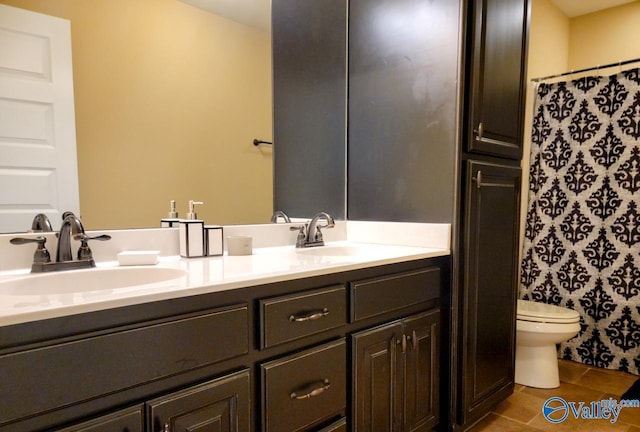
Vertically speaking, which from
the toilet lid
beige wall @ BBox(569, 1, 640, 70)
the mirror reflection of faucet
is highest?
beige wall @ BBox(569, 1, 640, 70)

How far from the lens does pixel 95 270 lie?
1.13 meters

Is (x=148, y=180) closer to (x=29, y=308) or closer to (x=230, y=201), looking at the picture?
(x=230, y=201)

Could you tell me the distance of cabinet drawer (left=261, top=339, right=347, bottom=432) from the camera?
3.38ft

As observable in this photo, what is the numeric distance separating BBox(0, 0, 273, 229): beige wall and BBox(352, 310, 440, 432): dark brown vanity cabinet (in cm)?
74

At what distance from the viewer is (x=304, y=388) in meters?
1.12

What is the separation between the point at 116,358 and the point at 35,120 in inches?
33.1

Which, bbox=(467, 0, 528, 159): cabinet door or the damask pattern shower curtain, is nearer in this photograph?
bbox=(467, 0, 528, 159): cabinet door

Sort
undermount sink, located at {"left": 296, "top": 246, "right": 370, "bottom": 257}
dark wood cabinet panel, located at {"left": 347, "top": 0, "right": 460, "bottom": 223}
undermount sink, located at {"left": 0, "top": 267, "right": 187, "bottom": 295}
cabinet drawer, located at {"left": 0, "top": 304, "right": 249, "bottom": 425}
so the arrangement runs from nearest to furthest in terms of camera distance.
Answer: cabinet drawer, located at {"left": 0, "top": 304, "right": 249, "bottom": 425} < undermount sink, located at {"left": 0, "top": 267, "right": 187, "bottom": 295} < dark wood cabinet panel, located at {"left": 347, "top": 0, "right": 460, "bottom": 223} < undermount sink, located at {"left": 296, "top": 246, "right": 370, "bottom": 257}

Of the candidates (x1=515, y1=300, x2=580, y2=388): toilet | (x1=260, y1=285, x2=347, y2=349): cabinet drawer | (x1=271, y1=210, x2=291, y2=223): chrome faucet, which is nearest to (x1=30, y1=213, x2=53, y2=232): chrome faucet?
(x1=260, y1=285, x2=347, y2=349): cabinet drawer

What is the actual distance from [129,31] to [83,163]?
485mm

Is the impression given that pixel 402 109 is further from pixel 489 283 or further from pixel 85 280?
pixel 85 280

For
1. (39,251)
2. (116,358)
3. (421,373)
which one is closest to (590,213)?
(421,373)

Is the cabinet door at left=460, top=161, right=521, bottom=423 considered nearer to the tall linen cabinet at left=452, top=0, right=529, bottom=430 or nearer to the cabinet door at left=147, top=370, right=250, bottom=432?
the tall linen cabinet at left=452, top=0, right=529, bottom=430

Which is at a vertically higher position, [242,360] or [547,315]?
[242,360]
